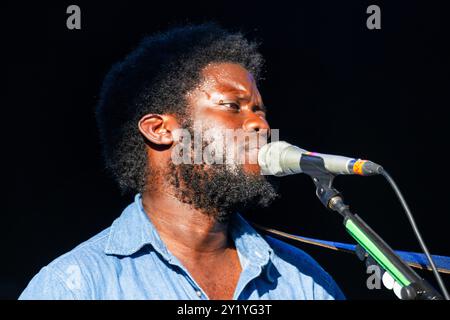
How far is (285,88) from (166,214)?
4.06 feet

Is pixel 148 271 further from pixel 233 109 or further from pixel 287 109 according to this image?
pixel 287 109

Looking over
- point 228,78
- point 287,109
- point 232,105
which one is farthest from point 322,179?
point 287,109

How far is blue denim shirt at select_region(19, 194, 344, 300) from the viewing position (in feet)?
6.64

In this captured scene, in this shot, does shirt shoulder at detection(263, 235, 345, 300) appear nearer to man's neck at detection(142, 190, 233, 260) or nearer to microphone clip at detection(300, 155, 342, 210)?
man's neck at detection(142, 190, 233, 260)

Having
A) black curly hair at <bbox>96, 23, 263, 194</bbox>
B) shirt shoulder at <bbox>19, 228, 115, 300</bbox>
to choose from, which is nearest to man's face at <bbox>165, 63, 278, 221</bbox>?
black curly hair at <bbox>96, 23, 263, 194</bbox>

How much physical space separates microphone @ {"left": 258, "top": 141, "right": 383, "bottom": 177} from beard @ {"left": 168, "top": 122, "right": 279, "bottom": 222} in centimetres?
9

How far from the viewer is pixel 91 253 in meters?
2.15

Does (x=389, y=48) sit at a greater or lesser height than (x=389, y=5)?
lesser

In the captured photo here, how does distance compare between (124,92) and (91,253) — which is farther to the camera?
→ (124,92)

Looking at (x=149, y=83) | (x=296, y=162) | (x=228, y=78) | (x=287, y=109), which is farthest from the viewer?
(x=287, y=109)

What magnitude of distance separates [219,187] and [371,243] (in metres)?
0.83

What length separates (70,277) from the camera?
2021mm

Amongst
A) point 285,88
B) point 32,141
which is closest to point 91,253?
point 32,141
